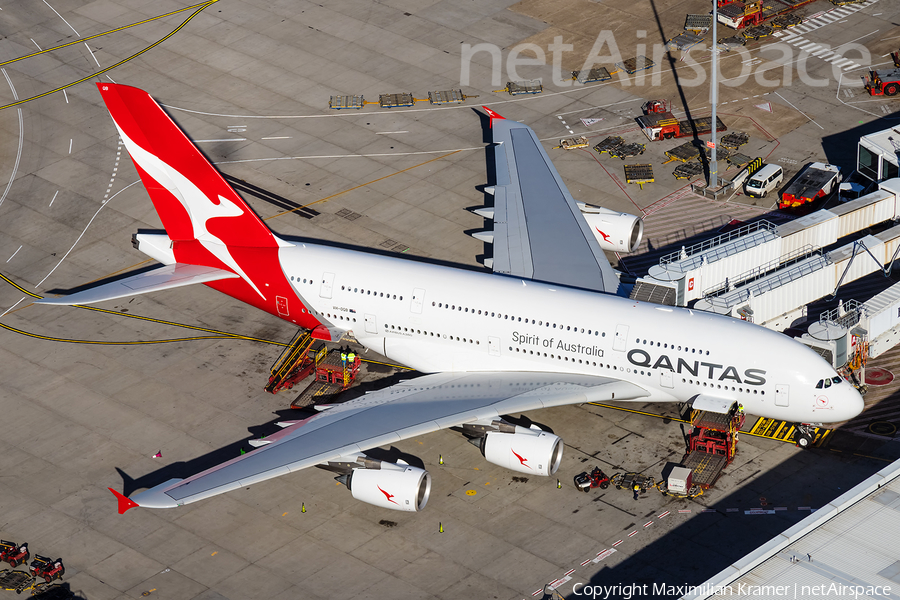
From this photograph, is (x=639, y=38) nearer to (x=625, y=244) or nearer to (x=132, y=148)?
(x=625, y=244)

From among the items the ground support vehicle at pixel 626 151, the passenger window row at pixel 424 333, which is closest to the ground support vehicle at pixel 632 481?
the passenger window row at pixel 424 333

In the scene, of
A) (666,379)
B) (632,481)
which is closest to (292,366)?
(632,481)

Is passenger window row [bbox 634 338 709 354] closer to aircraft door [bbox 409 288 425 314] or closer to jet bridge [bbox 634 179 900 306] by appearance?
jet bridge [bbox 634 179 900 306]

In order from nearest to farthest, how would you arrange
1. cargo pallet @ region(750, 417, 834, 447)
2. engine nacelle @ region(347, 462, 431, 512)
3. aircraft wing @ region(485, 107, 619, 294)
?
engine nacelle @ region(347, 462, 431, 512), cargo pallet @ region(750, 417, 834, 447), aircraft wing @ region(485, 107, 619, 294)

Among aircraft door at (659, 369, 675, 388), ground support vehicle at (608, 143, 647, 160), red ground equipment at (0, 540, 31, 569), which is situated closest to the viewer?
red ground equipment at (0, 540, 31, 569)

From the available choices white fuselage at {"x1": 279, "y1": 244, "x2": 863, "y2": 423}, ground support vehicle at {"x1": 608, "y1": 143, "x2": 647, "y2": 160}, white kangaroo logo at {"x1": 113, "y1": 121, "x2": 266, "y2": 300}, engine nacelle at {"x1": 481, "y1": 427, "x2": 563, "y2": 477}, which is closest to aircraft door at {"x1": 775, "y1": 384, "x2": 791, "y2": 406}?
white fuselage at {"x1": 279, "y1": 244, "x2": 863, "y2": 423}

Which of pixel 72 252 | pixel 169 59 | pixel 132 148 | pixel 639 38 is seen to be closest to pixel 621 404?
pixel 132 148

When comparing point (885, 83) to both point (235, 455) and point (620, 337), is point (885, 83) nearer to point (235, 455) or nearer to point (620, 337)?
point (620, 337)
